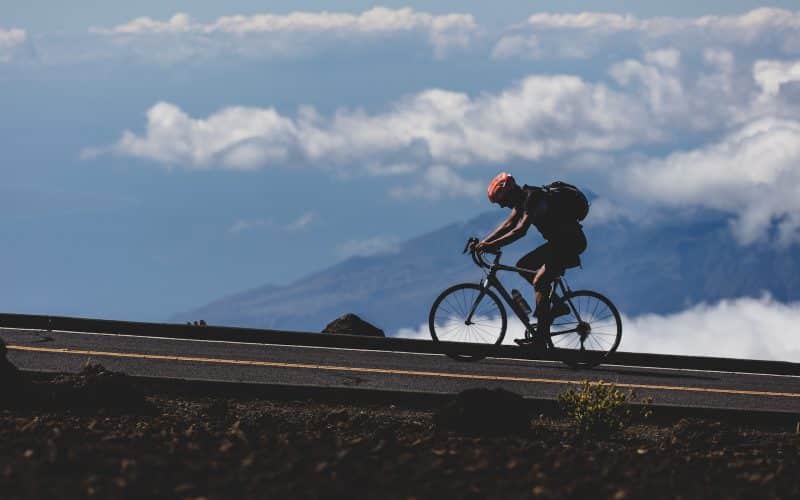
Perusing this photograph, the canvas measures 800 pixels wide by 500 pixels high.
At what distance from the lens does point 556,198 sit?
38.2ft

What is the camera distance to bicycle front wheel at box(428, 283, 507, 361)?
1261 centimetres

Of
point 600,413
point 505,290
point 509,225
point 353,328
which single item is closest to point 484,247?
point 509,225

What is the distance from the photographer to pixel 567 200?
1164cm

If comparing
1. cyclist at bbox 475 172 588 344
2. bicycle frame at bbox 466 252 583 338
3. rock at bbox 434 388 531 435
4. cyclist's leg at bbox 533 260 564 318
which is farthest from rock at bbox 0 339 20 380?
cyclist's leg at bbox 533 260 564 318

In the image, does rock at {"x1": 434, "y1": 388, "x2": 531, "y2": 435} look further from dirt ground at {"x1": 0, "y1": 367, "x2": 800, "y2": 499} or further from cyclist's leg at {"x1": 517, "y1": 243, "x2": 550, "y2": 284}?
cyclist's leg at {"x1": 517, "y1": 243, "x2": 550, "y2": 284}

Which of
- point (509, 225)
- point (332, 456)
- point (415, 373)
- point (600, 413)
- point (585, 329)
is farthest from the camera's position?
point (585, 329)

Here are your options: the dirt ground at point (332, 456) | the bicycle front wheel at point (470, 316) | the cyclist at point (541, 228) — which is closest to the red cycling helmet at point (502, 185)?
the cyclist at point (541, 228)

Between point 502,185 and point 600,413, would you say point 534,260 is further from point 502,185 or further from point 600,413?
point 600,413

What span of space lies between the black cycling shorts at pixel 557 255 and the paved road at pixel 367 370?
968 mm

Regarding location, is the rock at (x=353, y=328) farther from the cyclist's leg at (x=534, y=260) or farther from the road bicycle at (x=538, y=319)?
the cyclist's leg at (x=534, y=260)

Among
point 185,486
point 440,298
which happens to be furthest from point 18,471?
point 440,298

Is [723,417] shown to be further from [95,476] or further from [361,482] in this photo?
[95,476]

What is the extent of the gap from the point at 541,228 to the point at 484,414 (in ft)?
13.3

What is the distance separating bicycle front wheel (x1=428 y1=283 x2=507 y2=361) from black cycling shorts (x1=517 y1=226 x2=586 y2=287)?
547 millimetres
